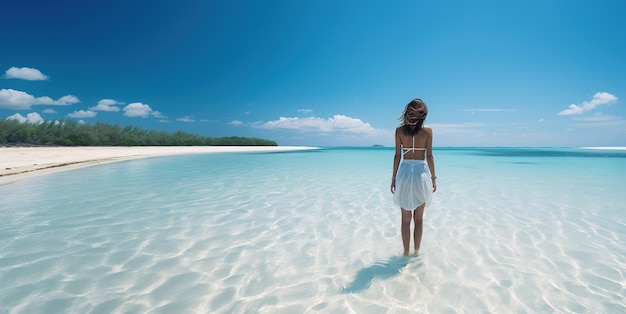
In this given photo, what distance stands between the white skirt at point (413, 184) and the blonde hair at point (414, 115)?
0.37 metres

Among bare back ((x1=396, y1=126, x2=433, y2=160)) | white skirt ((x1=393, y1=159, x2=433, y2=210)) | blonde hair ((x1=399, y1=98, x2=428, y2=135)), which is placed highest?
blonde hair ((x1=399, y1=98, x2=428, y2=135))

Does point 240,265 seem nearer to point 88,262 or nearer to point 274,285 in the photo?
point 274,285

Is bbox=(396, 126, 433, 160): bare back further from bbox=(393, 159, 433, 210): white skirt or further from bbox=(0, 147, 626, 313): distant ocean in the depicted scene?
bbox=(0, 147, 626, 313): distant ocean

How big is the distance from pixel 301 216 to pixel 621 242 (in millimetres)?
4920

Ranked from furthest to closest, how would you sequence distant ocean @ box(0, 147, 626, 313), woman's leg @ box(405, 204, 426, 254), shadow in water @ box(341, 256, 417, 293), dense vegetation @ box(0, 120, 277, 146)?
dense vegetation @ box(0, 120, 277, 146)
woman's leg @ box(405, 204, 426, 254)
shadow in water @ box(341, 256, 417, 293)
distant ocean @ box(0, 147, 626, 313)

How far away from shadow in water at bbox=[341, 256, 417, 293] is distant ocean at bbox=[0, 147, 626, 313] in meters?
0.02

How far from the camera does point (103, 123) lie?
44.7m

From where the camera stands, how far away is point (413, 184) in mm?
3201

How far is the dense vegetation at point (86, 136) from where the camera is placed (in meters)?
31.0

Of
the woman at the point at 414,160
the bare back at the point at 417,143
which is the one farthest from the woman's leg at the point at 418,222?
the bare back at the point at 417,143

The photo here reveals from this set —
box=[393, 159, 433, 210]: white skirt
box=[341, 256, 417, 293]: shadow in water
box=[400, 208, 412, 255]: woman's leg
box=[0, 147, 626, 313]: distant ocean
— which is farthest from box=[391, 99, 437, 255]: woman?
box=[0, 147, 626, 313]: distant ocean

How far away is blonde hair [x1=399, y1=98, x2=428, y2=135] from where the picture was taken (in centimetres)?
305

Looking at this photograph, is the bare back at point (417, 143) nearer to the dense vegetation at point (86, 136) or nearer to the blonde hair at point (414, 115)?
the blonde hair at point (414, 115)

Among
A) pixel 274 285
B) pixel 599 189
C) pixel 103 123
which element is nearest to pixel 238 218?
pixel 274 285
